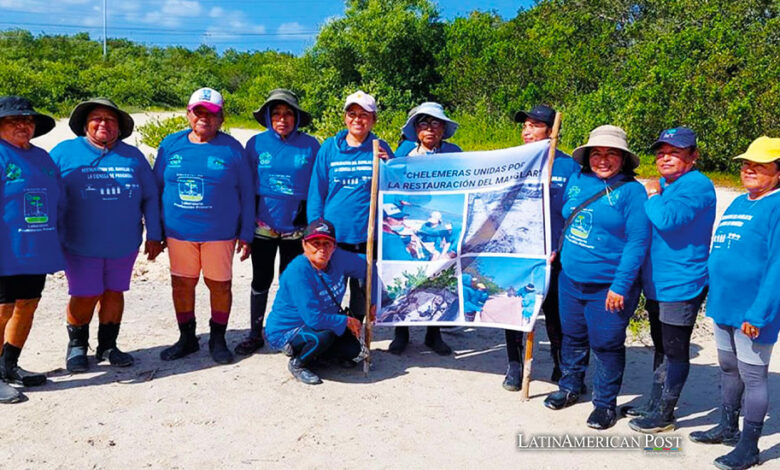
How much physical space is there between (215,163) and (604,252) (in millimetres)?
2883

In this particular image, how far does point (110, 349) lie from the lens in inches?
211

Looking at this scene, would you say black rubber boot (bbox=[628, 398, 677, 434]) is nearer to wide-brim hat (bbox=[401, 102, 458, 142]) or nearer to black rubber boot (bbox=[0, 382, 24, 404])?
wide-brim hat (bbox=[401, 102, 458, 142])

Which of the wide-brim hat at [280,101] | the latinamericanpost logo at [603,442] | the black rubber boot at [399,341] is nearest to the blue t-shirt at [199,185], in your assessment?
the wide-brim hat at [280,101]

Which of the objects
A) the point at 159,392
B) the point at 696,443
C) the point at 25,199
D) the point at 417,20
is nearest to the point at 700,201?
the point at 696,443

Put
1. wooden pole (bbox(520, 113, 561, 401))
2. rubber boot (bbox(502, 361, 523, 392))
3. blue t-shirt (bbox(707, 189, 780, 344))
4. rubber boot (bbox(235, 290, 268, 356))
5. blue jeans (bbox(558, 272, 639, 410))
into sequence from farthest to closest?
1. rubber boot (bbox(235, 290, 268, 356))
2. rubber boot (bbox(502, 361, 523, 392))
3. wooden pole (bbox(520, 113, 561, 401))
4. blue jeans (bbox(558, 272, 639, 410))
5. blue t-shirt (bbox(707, 189, 780, 344))

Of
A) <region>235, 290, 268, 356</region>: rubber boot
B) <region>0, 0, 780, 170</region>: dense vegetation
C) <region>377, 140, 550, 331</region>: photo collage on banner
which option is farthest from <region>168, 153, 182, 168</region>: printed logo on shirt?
<region>0, 0, 780, 170</region>: dense vegetation

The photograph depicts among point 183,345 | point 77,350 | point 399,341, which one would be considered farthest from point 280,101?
point 77,350

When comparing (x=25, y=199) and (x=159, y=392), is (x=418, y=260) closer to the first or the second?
(x=159, y=392)

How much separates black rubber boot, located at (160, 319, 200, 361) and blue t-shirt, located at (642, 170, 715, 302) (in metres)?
3.57

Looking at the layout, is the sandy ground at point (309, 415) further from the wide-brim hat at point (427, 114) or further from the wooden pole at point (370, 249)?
the wide-brim hat at point (427, 114)

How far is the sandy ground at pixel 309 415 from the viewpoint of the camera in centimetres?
401

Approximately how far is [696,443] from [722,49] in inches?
586

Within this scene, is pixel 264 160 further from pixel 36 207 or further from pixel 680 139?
pixel 680 139

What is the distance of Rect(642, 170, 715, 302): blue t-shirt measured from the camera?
13.3 ft
